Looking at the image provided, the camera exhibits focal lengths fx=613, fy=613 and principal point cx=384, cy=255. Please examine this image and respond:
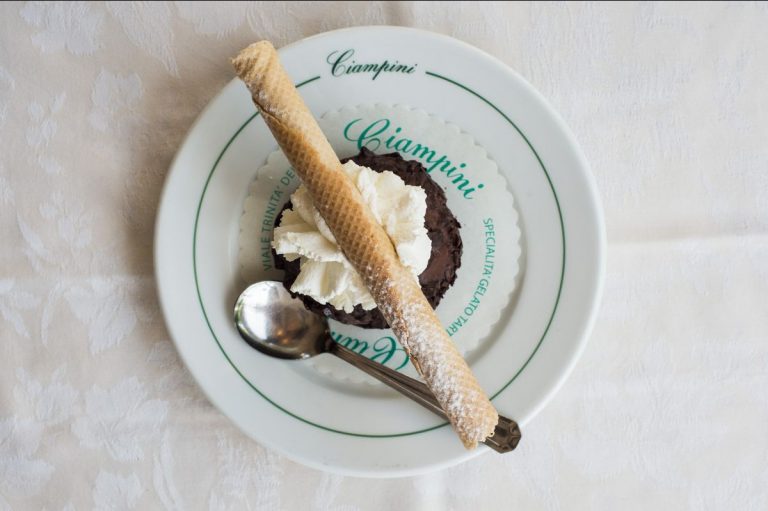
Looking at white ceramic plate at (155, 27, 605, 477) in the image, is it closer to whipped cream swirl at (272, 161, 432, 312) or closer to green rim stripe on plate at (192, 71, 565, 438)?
green rim stripe on plate at (192, 71, 565, 438)

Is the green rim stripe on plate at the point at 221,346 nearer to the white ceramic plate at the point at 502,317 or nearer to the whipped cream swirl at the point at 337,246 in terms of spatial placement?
the white ceramic plate at the point at 502,317

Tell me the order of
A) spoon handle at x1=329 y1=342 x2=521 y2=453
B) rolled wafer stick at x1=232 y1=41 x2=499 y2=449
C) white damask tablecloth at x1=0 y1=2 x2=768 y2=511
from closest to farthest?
rolled wafer stick at x1=232 y1=41 x2=499 y2=449 → spoon handle at x1=329 y1=342 x2=521 y2=453 → white damask tablecloth at x1=0 y1=2 x2=768 y2=511

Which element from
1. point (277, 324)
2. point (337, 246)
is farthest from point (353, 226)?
point (277, 324)

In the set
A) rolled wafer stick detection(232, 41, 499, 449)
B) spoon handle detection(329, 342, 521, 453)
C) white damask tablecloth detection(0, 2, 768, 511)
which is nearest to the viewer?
rolled wafer stick detection(232, 41, 499, 449)

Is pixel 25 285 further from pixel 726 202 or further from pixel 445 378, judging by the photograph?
pixel 726 202

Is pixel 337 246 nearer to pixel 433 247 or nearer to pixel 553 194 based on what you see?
pixel 433 247

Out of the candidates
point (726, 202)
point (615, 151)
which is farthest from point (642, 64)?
point (726, 202)

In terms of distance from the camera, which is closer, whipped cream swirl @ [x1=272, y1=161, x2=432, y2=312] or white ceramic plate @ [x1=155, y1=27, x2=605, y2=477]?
whipped cream swirl @ [x1=272, y1=161, x2=432, y2=312]

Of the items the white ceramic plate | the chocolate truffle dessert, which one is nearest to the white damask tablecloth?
the white ceramic plate
